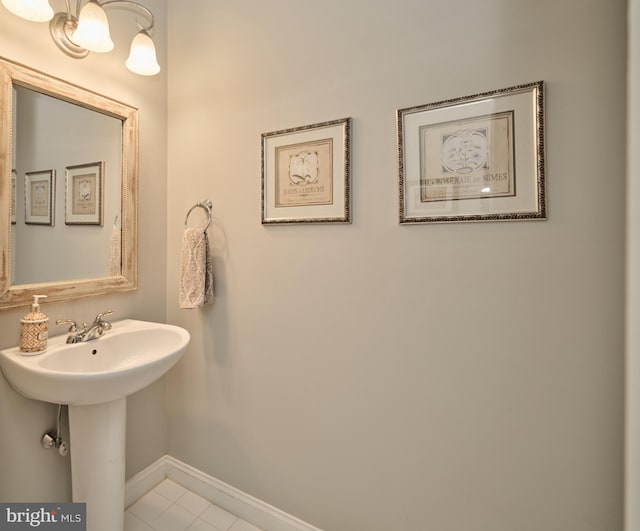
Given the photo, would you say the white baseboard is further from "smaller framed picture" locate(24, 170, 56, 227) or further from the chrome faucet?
"smaller framed picture" locate(24, 170, 56, 227)

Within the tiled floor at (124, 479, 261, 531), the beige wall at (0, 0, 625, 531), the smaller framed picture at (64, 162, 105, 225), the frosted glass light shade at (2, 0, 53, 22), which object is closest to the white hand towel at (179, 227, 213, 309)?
the beige wall at (0, 0, 625, 531)

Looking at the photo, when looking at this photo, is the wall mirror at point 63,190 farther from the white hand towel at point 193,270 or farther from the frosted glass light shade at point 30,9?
the white hand towel at point 193,270

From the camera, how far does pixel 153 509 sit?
5.08ft

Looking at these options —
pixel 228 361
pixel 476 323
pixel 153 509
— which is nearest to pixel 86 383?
pixel 228 361

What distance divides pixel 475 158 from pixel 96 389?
1379 millimetres

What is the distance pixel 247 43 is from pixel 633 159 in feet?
4.70

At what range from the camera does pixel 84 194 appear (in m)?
1.38

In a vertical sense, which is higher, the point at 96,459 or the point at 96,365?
the point at 96,365

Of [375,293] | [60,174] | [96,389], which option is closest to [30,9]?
[60,174]

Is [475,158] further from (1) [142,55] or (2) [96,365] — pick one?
(2) [96,365]

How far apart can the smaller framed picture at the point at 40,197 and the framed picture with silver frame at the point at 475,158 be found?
133 centimetres

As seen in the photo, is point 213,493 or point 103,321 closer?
point 103,321

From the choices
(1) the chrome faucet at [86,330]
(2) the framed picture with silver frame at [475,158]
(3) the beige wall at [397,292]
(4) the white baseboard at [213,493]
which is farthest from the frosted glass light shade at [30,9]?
(4) the white baseboard at [213,493]

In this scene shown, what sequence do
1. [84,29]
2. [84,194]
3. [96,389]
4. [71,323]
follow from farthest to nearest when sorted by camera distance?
1. [84,194]
2. [71,323]
3. [84,29]
4. [96,389]
